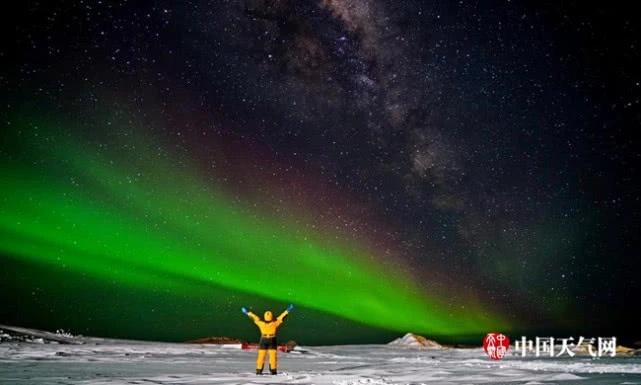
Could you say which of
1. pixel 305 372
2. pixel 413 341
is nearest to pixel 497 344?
pixel 305 372

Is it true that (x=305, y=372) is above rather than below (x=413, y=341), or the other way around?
above

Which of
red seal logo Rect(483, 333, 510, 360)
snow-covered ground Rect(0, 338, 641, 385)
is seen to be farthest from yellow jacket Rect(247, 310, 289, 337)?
red seal logo Rect(483, 333, 510, 360)

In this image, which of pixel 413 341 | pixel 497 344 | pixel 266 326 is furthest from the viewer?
pixel 413 341

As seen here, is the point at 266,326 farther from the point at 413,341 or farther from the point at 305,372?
the point at 413,341

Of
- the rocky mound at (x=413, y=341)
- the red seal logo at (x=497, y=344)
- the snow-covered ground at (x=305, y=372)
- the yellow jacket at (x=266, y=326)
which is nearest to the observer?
the snow-covered ground at (x=305, y=372)

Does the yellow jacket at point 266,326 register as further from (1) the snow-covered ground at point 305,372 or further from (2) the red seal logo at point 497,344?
(2) the red seal logo at point 497,344

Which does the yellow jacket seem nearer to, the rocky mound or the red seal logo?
the red seal logo

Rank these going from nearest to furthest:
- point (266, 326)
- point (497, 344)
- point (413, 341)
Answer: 1. point (266, 326)
2. point (497, 344)
3. point (413, 341)

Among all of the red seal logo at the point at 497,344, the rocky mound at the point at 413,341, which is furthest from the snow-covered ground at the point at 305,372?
the rocky mound at the point at 413,341

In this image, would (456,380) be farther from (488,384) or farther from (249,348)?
(249,348)

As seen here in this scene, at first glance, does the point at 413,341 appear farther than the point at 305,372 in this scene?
Yes

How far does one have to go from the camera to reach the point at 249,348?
38.9 m

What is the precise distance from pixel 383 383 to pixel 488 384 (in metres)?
2.35

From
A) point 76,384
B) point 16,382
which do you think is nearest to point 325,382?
point 76,384
